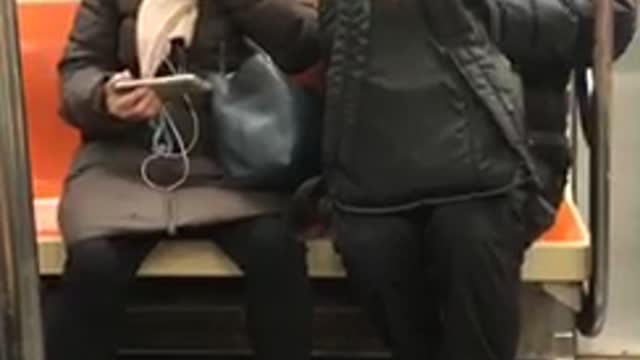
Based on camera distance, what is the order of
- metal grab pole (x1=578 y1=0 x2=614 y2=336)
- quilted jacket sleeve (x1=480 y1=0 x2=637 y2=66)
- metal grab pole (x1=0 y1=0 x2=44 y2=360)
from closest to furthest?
metal grab pole (x1=0 y1=0 x2=44 y2=360) < metal grab pole (x1=578 y1=0 x2=614 y2=336) < quilted jacket sleeve (x1=480 y1=0 x2=637 y2=66)

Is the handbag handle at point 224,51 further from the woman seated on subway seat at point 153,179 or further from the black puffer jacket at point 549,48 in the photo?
the black puffer jacket at point 549,48

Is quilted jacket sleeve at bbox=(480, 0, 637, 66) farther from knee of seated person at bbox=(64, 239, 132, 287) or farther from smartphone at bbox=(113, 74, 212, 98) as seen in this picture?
knee of seated person at bbox=(64, 239, 132, 287)

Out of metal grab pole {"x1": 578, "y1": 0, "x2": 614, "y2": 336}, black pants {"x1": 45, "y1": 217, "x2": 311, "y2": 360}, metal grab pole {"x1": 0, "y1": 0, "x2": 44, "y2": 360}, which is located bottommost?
black pants {"x1": 45, "y1": 217, "x2": 311, "y2": 360}

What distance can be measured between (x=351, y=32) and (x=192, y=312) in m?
0.75

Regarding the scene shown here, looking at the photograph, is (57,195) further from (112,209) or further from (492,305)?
(492,305)

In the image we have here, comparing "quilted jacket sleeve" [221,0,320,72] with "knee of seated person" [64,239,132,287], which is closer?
"knee of seated person" [64,239,132,287]

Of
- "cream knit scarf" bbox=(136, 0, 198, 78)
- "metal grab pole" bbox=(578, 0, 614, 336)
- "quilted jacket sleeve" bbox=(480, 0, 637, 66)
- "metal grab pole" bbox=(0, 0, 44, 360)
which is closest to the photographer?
"metal grab pole" bbox=(0, 0, 44, 360)

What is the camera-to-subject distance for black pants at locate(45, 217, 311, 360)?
92.0 inches

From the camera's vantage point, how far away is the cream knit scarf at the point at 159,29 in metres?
2.48

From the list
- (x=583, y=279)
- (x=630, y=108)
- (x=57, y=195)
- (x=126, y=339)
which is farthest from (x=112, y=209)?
(x=630, y=108)

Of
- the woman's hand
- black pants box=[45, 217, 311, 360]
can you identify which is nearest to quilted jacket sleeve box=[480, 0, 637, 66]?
black pants box=[45, 217, 311, 360]

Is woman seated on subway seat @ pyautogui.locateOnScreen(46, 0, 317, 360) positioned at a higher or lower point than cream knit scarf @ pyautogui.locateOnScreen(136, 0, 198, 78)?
lower

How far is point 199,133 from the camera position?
2537mm

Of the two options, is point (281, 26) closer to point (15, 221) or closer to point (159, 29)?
point (159, 29)
